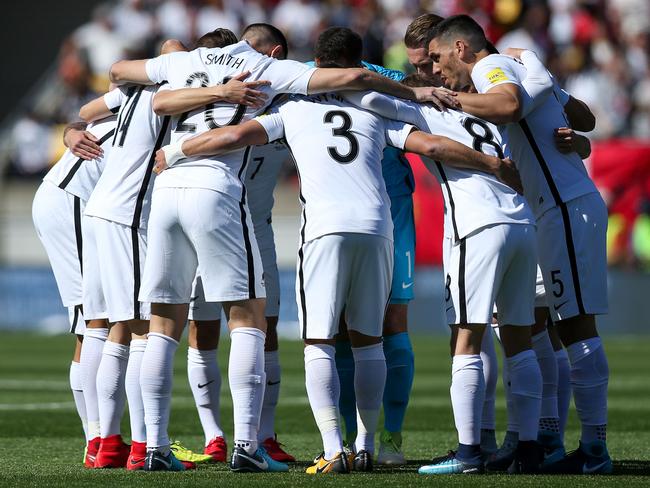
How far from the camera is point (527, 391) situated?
642 cm

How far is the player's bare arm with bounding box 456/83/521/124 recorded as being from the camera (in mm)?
6449

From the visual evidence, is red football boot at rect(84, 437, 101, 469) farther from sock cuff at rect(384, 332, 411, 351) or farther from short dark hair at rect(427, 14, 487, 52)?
short dark hair at rect(427, 14, 487, 52)

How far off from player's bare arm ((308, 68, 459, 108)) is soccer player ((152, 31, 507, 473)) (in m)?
0.14

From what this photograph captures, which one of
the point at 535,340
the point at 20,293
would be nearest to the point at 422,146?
the point at 535,340

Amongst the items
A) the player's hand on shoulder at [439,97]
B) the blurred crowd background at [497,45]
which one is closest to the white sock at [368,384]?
the player's hand on shoulder at [439,97]

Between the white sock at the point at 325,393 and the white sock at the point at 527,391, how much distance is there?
93cm

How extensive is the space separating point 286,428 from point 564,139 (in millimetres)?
3511

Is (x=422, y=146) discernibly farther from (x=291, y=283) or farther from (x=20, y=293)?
(x=20, y=293)

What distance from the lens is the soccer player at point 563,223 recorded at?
6672 millimetres

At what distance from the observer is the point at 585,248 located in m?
6.75

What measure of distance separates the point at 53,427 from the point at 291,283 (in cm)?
1070

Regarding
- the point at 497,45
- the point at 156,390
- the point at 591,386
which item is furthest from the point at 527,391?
A: the point at 497,45

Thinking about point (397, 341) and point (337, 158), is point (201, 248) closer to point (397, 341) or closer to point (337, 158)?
point (337, 158)

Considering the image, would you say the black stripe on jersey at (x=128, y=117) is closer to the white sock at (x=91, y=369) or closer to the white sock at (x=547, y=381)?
the white sock at (x=91, y=369)
